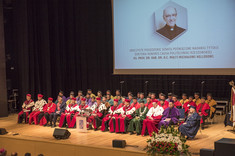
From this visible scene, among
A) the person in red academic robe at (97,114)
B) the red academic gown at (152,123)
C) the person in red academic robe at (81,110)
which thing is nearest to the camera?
the red academic gown at (152,123)

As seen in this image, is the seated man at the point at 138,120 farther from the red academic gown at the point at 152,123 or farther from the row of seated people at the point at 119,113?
the red academic gown at the point at 152,123

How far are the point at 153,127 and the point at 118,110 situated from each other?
141 centimetres

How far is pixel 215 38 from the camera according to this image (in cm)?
1137

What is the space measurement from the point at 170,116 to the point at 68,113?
3556 millimetres

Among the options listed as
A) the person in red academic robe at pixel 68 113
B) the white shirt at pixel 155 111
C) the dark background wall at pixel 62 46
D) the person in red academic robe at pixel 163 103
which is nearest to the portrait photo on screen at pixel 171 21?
the person in red academic robe at pixel 163 103

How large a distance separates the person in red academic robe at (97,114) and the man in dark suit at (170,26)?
10.6 feet

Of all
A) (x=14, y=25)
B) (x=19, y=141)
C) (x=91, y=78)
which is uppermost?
(x=14, y=25)

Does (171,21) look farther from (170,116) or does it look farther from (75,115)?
(75,115)

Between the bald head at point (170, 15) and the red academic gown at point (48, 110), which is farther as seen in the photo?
the red academic gown at point (48, 110)

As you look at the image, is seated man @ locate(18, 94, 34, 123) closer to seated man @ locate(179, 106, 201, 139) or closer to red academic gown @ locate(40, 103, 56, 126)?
red academic gown @ locate(40, 103, 56, 126)

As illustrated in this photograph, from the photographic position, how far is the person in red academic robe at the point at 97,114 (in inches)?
443

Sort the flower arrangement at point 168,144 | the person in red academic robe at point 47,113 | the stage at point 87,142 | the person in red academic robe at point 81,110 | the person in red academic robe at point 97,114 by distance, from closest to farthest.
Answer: the flower arrangement at point 168,144
the stage at point 87,142
the person in red academic robe at point 97,114
the person in red academic robe at point 81,110
the person in red academic robe at point 47,113

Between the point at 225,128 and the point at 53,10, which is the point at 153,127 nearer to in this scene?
the point at 225,128

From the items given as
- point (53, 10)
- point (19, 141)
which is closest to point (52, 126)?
point (19, 141)
